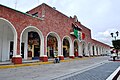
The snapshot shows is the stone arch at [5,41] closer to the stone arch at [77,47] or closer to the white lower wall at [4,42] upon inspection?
the white lower wall at [4,42]

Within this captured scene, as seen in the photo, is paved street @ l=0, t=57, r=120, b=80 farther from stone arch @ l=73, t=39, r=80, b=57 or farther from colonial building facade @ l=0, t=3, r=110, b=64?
stone arch @ l=73, t=39, r=80, b=57

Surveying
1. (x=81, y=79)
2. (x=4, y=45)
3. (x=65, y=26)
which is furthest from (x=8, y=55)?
(x=81, y=79)

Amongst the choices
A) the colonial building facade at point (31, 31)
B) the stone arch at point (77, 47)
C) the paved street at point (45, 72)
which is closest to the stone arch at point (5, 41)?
the colonial building facade at point (31, 31)

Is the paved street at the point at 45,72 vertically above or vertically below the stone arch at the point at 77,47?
below

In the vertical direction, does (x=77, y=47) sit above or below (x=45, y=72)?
above

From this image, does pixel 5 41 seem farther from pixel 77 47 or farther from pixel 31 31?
pixel 77 47

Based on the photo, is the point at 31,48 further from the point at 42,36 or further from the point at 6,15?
the point at 6,15

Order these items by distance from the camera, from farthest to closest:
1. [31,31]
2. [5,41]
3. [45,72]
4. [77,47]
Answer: [77,47]
[31,31]
[5,41]
[45,72]

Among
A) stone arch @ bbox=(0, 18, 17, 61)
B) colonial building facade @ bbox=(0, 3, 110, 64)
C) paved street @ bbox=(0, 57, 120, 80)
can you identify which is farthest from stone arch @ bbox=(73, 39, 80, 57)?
paved street @ bbox=(0, 57, 120, 80)

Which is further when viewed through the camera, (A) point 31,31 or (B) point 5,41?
(A) point 31,31

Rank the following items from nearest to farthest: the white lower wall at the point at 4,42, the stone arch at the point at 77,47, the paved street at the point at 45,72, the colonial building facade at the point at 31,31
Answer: the paved street at the point at 45,72, the colonial building facade at the point at 31,31, the white lower wall at the point at 4,42, the stone arch at the point at 77,47

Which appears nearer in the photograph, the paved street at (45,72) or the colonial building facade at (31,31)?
the paved street at (45,72)

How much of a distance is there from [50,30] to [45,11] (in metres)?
2.68

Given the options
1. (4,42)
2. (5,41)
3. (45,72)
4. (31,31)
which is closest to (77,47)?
(31,31)
